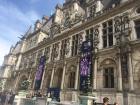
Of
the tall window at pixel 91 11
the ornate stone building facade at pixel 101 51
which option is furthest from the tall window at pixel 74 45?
the tall window at pixel 91 11

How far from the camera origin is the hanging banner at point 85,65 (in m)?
16.0

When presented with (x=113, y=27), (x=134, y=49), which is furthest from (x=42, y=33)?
(x=134, y=49)

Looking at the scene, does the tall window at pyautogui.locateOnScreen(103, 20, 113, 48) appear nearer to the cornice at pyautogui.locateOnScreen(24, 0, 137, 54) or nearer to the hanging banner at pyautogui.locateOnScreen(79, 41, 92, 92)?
the cornice at pyautogui.locateOnScreen(24, 0, 137, 54)

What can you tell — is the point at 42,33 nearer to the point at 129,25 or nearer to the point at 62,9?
the point at 62,9

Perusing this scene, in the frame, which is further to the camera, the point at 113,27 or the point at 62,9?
the point at 62,9

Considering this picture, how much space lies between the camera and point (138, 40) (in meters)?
14.0

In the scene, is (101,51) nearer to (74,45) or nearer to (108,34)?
(108,34)

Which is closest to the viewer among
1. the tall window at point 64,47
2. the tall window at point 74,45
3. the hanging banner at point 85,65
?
the hanging banner at point 85,65

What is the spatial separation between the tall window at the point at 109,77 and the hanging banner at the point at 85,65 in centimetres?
164

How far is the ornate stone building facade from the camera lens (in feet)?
45.1

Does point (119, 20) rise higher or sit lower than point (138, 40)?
higher

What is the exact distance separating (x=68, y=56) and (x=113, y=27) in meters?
7.09

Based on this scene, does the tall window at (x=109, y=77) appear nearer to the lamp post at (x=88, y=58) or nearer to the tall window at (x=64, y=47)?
the lamp post at (x=88, y=58)

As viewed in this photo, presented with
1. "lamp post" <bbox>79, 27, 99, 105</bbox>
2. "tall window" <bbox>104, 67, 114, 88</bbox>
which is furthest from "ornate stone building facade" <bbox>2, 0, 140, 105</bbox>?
"lamp post" <bbox>79, 27, 99, 105</bbox>
